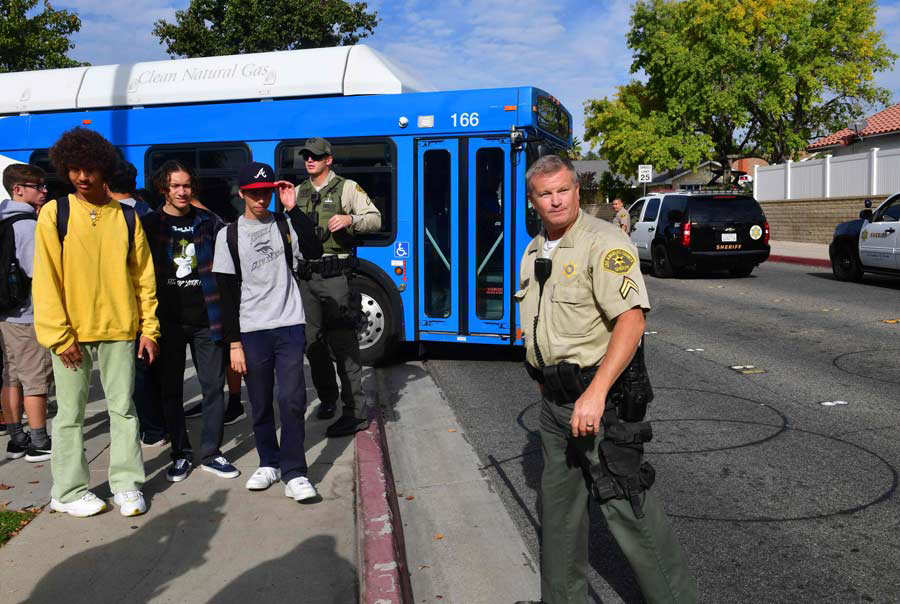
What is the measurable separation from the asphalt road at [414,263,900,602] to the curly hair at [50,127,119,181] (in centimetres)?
291

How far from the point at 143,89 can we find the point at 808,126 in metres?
42.0

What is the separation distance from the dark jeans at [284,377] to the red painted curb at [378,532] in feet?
1.42

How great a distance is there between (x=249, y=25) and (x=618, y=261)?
3490cm

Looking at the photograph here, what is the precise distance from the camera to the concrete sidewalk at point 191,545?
355 cm

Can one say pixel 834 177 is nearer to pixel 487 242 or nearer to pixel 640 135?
pixel 640 135

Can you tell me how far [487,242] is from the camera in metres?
8.83

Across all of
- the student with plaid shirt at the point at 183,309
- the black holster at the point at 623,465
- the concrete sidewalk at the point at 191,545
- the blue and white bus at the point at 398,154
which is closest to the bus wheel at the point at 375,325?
the blue and white bus at the point at 398,154

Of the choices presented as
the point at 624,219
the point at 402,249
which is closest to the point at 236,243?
the point at 402,249

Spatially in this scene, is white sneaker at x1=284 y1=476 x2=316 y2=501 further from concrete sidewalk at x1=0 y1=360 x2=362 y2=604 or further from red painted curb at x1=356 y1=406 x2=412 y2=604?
red painted curb at x1=356 y1=406 x2=412 y2=604

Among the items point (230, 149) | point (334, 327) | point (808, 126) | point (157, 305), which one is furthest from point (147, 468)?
point (808, 126)

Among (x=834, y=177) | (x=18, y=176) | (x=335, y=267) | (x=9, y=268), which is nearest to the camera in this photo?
(x=9, y=268)

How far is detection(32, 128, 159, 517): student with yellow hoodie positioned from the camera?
428cm

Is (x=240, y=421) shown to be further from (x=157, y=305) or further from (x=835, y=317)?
(x=835, y=317)

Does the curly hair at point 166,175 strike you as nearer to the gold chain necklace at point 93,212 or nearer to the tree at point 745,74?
the gold chain necklace at point 93,212
